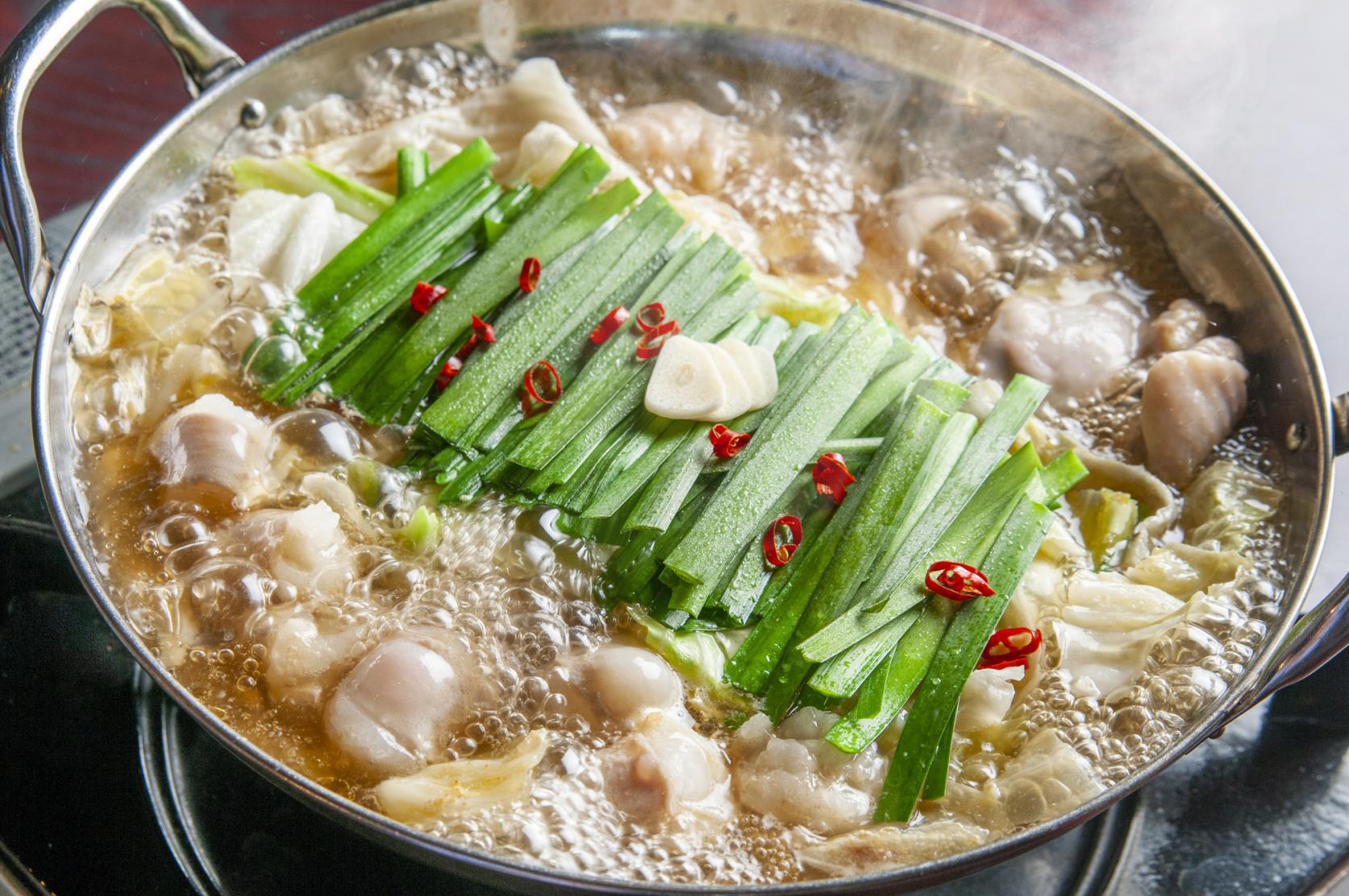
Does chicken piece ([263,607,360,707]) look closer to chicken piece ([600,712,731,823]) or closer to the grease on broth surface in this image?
the grease on broth surface

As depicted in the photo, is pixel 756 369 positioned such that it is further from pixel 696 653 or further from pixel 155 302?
pixel 155 302

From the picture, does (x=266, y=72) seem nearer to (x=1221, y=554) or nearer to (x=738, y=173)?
(x=738, y=173)

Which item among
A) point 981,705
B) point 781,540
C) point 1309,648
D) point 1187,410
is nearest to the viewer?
point 1309,648

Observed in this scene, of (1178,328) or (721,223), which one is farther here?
(721,223)

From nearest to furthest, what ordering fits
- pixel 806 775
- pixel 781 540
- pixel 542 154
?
1. pixel 806 775
2. pixel 781 540
3. pixel 542 154

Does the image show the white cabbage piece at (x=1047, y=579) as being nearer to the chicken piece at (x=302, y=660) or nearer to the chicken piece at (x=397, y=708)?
the chicken piece at (x=397, y=708)

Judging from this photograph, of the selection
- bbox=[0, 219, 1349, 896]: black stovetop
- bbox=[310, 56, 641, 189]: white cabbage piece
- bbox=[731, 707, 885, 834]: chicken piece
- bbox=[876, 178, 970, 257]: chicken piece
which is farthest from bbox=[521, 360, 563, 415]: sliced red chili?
bbox=[876, 178, 970, 257]: chicken piece

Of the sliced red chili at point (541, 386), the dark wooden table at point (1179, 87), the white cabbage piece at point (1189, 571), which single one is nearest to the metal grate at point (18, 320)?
the dark wooden table at point (1179, 87)

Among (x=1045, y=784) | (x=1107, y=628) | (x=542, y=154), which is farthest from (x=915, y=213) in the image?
(x=1045, y=784)
